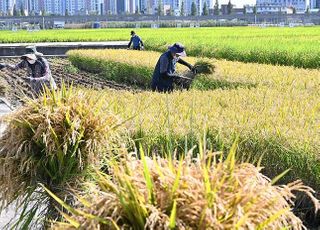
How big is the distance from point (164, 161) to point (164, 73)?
8.80 m

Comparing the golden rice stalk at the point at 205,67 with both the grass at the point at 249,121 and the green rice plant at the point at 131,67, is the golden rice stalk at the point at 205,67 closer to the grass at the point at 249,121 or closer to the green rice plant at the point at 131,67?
the green rice plant at the point at 131,67

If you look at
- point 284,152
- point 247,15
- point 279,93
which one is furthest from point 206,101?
point 247,15

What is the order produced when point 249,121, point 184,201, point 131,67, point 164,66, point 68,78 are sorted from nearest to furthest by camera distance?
point 184,201
point 249,121
point 164,66
point 131,67
point 68,78

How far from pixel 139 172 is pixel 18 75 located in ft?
60.5

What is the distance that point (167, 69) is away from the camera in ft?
37.8

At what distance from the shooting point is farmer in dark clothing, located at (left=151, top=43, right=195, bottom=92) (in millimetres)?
11219

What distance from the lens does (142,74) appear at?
Result: 1800 cm

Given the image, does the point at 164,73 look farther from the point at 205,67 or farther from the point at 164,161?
the point at 164,161

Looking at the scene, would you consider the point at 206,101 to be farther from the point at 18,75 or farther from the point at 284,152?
the point at 18,75

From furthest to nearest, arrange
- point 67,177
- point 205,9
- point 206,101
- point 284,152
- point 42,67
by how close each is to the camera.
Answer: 1. point 205,9
2. point 42,67
3. point 206,101
4. point 284,152
5. point 67,177

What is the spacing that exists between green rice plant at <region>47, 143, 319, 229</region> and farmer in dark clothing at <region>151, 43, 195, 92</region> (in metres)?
8.55

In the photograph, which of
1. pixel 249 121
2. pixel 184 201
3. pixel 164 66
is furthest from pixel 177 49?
pixel 184 201

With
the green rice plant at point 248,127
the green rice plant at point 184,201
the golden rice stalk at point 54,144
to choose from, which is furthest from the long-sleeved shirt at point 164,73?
the green rice plant at point 184,201

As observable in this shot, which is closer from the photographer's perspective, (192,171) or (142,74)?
(192,171)
